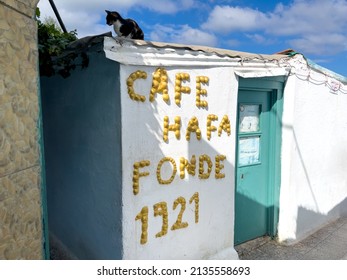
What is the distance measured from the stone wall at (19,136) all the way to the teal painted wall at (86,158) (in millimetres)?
727

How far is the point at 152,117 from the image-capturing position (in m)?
2.87

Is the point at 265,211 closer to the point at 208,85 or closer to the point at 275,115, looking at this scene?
the point at 275,115

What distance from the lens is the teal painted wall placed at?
2.80 metres

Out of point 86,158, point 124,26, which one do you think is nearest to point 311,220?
point 86,158

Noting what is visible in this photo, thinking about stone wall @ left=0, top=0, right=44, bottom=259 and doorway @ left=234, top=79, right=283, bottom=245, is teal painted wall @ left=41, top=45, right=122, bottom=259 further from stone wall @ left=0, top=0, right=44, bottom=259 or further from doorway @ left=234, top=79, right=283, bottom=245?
doorway @ left=234, top=79, right=283, bottom=245

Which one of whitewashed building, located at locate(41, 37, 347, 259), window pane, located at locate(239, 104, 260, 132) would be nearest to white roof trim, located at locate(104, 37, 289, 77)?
whitewashed building, located at locate(41, 37, 347, 259)

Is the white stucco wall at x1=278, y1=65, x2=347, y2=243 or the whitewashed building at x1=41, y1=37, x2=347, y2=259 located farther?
the white stucco wall at x1=278, y1=65, x2=347, y2=243

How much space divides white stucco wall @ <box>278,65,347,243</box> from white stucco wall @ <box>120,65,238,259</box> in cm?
114

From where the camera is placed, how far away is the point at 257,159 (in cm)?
428

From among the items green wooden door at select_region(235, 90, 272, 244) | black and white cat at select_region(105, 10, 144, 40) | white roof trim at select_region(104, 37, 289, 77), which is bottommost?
green wooden door at select_region(235, 90, 272, 244)

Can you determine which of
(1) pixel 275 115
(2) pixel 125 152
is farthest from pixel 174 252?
(1) pixel 275 115

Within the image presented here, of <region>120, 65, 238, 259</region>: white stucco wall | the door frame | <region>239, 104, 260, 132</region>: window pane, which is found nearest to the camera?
<region>120, 65, 238, 259</region>: white stucco wall

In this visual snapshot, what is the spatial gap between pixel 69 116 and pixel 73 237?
1.52 meters

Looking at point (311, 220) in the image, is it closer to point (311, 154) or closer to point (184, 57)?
point (311, 154)
